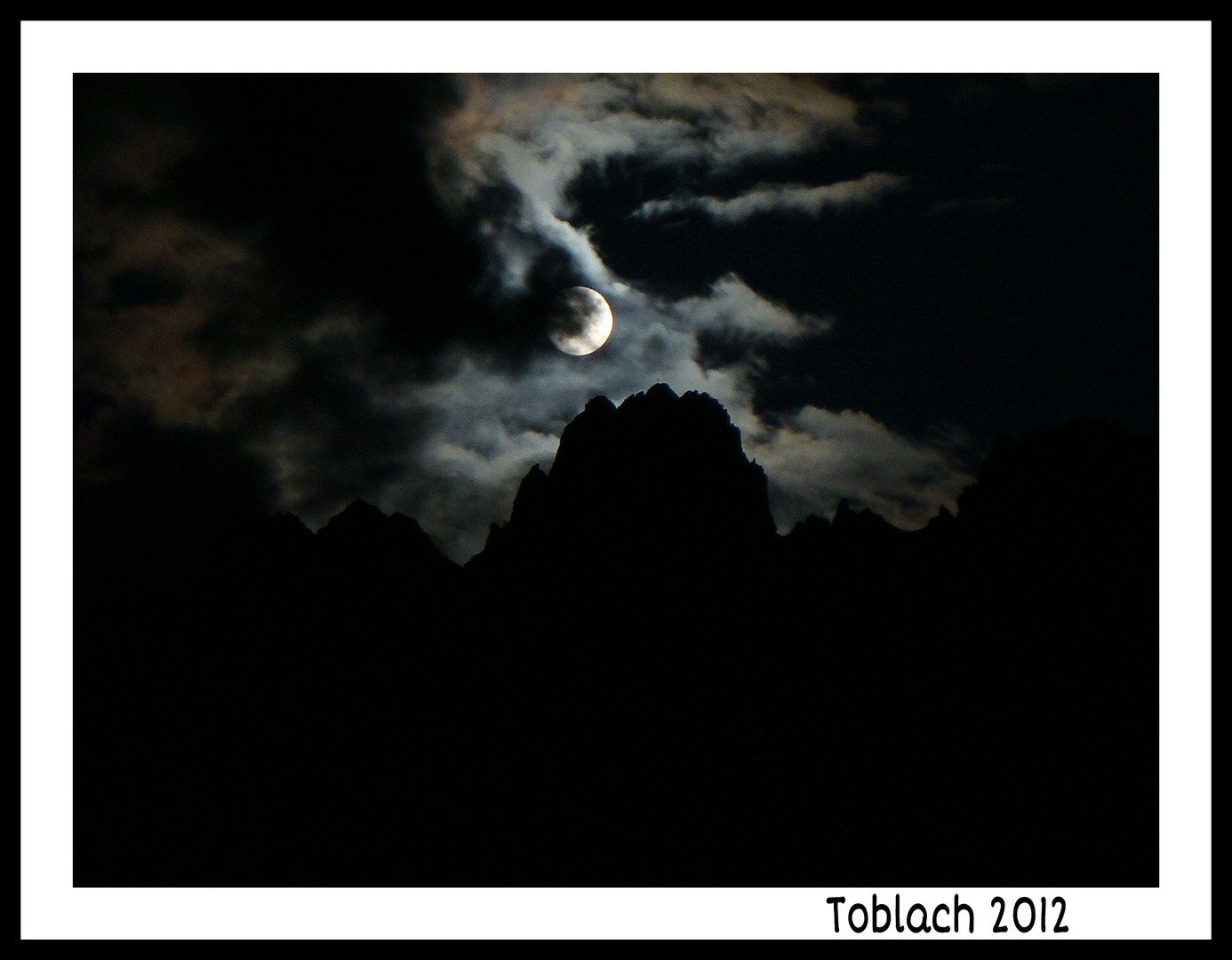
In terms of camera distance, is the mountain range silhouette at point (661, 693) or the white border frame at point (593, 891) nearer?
the white border frame at point (593, 891)

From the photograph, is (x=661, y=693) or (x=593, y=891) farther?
(x=661, y=693)

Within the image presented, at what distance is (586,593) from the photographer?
130 feet

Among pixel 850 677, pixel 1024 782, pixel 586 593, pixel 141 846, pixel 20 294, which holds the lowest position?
pixel 141 846

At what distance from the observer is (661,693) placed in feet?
104

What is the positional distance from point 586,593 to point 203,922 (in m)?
31.3

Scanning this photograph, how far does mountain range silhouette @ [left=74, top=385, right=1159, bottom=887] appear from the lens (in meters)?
19.0

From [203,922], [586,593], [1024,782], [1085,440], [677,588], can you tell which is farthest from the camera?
[586,593]

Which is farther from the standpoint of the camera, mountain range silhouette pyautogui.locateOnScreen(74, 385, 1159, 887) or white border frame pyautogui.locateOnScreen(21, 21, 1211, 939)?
mountain range silhouette pyautogui.locateOnScreen(74, 385, 1159, 887)

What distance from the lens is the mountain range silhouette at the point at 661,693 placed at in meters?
19.0

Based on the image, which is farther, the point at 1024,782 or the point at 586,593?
the point at 586,593

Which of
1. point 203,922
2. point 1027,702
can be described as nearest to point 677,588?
point 1027,702

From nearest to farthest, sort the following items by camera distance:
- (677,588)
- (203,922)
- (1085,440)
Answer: (203,922)
(1085,440)
(677,588)

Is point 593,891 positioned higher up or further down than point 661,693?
higher up

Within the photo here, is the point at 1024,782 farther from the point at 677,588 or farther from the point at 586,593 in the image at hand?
the point at 586,593
